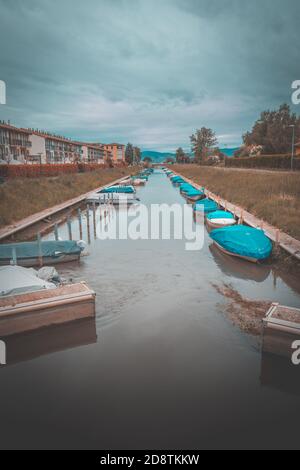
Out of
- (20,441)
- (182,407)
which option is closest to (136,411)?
(182,407)

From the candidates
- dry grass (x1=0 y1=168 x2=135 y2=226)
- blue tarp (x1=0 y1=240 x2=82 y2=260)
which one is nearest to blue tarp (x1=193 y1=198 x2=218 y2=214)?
dry grass (x1=0 y1=168 x2=135 y2=226)

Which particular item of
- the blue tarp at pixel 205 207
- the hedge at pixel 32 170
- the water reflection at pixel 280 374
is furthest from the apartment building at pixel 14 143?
the water reflection at pixel 280 374

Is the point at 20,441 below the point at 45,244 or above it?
below

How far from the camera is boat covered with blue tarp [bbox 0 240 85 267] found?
14.4m

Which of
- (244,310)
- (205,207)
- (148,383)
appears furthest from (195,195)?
(148,383)

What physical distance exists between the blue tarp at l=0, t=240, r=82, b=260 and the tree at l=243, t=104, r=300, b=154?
6945 centimetres

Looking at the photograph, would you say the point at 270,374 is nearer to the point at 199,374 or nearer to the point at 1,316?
the point at 199,374

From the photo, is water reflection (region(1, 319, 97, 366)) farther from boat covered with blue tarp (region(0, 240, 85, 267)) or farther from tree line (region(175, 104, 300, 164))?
tree line (region(175, 104, 300, 164))

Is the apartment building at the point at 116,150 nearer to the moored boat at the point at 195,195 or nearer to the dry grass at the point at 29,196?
the dry grass at the point at 29,196

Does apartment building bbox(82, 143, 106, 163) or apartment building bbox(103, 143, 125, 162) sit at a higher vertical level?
apartment building bbox(103, 143, 125, 162)

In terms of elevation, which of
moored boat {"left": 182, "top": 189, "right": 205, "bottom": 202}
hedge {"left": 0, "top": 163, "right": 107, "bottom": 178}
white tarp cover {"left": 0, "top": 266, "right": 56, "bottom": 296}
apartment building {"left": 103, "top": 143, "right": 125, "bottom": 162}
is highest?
apartment building {"left": 103, "top": 143, "right": 125, "bottom": 162}

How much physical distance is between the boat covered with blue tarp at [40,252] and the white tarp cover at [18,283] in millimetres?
3964

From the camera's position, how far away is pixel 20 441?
5840mm
